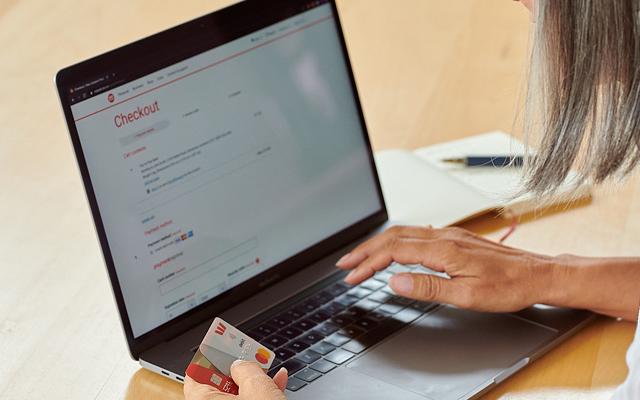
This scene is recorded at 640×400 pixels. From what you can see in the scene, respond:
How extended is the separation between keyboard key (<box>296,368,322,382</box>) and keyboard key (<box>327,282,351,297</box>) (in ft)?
0.54

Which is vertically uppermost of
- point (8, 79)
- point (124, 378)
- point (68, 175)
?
point (8, 79)

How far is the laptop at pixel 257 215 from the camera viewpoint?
1.04 m

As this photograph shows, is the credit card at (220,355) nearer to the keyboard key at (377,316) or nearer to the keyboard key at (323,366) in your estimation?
the keyboard key at (323,366)

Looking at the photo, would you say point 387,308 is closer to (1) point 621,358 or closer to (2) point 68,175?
(1) point 621,358

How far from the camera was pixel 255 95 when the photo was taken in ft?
3.88

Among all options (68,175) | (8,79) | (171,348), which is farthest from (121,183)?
(8,79)

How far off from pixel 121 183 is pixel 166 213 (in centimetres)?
6

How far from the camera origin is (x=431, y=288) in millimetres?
1123

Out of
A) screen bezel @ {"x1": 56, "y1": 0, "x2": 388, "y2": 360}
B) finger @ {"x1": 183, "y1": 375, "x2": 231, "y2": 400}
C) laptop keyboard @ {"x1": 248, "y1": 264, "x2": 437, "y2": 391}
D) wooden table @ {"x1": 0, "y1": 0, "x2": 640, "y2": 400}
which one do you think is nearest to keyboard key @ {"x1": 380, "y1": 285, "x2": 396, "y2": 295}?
laptop keyboard @ {"x1": 248, "y1": 264, "x2": 437, "y2": 391}

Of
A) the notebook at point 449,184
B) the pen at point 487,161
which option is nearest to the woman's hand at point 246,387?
the notebook at point 449,184

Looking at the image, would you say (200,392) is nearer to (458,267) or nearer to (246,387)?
(246,387)

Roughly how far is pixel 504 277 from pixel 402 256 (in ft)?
0.41

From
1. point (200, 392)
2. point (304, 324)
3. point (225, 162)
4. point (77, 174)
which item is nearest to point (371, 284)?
point (304, 324)

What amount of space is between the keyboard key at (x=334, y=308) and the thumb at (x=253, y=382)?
0.19 metres
